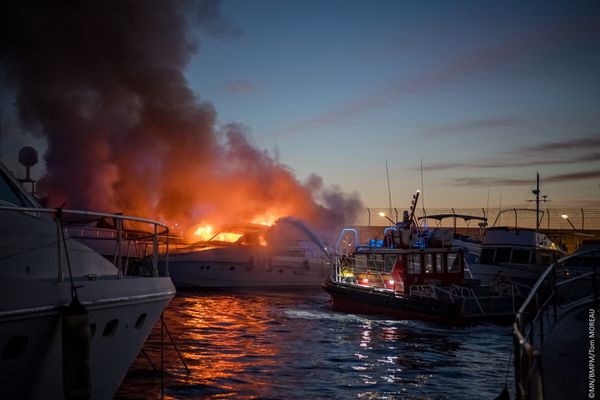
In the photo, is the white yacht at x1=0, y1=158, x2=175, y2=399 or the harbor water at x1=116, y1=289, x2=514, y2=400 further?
the harbor water at x1=116, y1=289, x2=514, y2=400

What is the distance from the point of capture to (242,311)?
28297 mm

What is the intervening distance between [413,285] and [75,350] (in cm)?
2163

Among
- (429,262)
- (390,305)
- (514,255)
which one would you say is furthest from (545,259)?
(390,305)

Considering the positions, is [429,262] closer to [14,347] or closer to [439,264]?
[439,264]

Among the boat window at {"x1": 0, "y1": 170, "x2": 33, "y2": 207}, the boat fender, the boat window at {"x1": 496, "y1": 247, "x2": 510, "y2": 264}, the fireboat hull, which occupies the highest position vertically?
the boat window at {"x1": 0, "y1": 170, "x2": 33, "y2": 207}

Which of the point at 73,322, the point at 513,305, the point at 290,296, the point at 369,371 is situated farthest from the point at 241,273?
the point at 73,322

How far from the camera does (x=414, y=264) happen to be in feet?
96.2

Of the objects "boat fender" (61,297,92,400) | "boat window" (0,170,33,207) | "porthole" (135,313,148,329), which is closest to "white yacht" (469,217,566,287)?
"porthole" (135,313,148,329)

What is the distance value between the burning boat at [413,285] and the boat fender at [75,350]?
2012cm

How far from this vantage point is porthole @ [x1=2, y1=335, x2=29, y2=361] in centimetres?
721

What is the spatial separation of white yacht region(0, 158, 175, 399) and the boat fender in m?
0.01

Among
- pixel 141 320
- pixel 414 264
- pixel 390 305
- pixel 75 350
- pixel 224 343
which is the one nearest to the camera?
pixel 75 350

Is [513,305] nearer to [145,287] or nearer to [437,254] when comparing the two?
[437,254]

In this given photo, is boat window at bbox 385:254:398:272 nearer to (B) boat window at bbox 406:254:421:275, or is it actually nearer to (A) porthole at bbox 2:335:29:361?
(B) boat window at bbox 406:254:421:275
